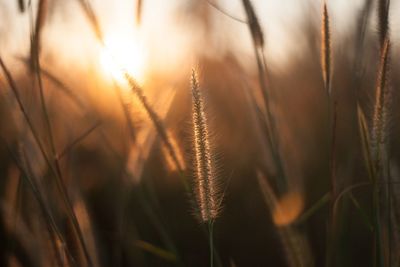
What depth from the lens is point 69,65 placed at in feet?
7.45

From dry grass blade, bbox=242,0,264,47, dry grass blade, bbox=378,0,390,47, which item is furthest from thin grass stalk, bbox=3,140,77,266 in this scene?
dry grass blade, bbox=378,0,390,47

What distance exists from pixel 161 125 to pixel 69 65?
129cm

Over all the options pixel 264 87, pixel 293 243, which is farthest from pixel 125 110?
pixel 293 243

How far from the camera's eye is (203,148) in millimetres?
928

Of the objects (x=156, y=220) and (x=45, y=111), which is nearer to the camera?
(x=45, y=111)

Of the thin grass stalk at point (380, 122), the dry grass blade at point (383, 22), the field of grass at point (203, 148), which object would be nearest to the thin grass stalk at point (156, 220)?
the field of grass at point (203, 148)

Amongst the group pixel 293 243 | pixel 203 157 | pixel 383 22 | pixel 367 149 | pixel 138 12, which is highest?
pixel 138 12

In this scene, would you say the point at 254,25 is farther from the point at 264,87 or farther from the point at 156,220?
the point at 156,220

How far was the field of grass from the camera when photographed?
3.49 feet

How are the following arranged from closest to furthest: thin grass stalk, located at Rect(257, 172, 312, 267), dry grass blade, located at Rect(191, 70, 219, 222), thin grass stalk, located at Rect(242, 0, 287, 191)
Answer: dry grass blade, located at Rect(191, 70, 219, 222) < thin grass stalk, located at Rect(257, 172, 312, 267) < thin grass stalk, located at Rect(242, 0, 287, 191)

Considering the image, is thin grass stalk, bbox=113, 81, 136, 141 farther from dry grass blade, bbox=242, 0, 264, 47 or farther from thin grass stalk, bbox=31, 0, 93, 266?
dry grass blade, bbox=242, 0, 264, 47

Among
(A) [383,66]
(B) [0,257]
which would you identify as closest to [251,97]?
(A) [383,66]

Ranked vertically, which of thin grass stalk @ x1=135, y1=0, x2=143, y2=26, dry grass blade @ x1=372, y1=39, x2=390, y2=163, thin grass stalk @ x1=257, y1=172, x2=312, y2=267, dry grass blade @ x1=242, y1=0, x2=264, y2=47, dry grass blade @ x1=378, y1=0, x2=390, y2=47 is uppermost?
thin grass stalk @ x1=135, y1=0, x2=143, y2=26

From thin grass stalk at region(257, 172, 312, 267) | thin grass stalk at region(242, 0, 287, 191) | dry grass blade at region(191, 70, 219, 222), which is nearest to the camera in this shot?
dry grass blade at region(191, 70, 219, 222)
